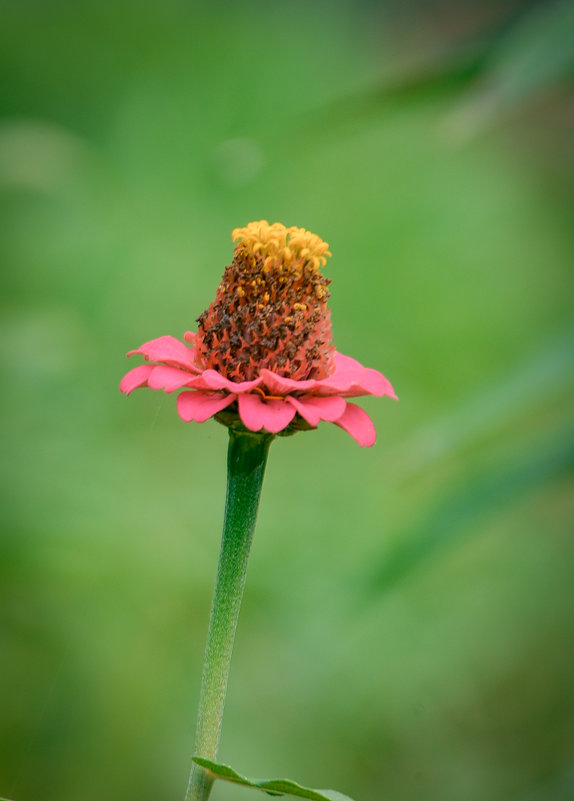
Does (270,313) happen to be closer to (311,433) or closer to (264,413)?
(264,413)

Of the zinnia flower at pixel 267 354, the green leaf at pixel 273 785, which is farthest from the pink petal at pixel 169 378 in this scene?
the green leaf at pixel 273 785

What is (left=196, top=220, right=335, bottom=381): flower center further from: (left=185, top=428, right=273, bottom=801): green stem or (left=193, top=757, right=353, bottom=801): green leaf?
(left=193, top=757, right=353, bottom=801): green leaf

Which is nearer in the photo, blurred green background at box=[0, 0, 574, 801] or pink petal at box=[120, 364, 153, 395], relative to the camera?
pink petal at box=[120, 364, 153, 395]

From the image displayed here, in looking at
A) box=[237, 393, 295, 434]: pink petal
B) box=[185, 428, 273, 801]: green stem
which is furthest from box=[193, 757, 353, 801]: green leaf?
box=[237, 393, 295, 434]: pink petal

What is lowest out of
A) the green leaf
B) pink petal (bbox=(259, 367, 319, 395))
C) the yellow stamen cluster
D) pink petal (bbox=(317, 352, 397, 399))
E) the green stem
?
the green leaf

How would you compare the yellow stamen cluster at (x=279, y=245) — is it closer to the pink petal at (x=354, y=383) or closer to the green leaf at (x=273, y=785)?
the pink petal at (x=354, y=383)

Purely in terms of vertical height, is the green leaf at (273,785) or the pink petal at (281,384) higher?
the pink petal at (281,384)

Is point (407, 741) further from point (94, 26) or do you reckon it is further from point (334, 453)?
point (94, 26)

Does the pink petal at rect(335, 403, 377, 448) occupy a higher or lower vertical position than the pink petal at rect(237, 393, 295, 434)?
higher
